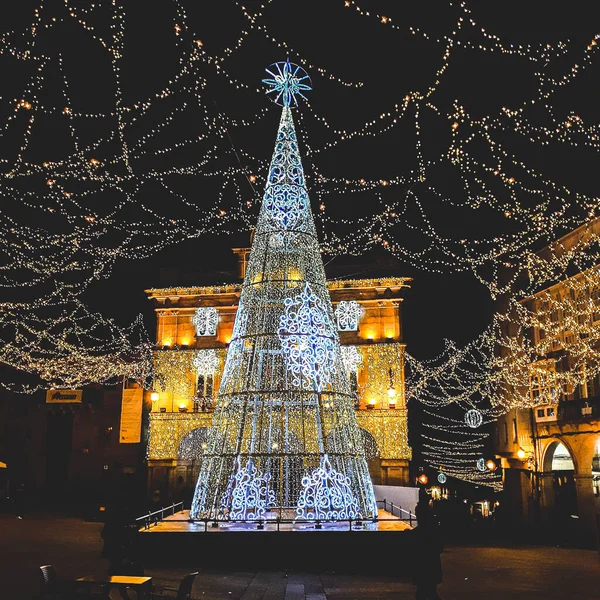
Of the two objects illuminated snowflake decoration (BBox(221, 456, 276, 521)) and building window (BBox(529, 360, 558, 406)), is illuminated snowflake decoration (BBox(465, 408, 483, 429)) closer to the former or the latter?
building window (BBox(529, 360, 558, 406))

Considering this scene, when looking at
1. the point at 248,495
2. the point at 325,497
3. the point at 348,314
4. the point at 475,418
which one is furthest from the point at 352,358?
the point at 248,495

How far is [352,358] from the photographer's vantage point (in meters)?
30.0

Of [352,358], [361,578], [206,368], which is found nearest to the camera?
[361,578]

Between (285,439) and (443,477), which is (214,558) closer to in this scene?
(285,439)

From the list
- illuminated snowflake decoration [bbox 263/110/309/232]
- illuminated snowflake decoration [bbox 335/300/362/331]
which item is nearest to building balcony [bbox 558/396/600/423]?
illuminated snowflake decoration [bbox 335/300/362/331]

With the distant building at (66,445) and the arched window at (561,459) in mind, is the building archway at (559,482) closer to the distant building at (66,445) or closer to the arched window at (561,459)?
A: the arched window at (561,459)

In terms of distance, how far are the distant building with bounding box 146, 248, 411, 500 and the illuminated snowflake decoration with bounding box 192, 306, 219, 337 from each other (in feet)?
0.17

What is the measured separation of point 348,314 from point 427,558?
76.4ft

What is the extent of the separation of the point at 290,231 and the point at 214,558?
675cm

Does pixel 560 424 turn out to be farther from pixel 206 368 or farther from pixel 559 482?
pixel 206 368

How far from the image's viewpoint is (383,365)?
3009 cm

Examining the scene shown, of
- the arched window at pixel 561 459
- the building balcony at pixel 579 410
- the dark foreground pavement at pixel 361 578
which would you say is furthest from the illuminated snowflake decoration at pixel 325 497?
the arched window at pixel 561 459

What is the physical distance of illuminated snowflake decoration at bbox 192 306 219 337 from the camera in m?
31.9

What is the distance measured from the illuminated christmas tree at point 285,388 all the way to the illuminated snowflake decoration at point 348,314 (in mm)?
16992
